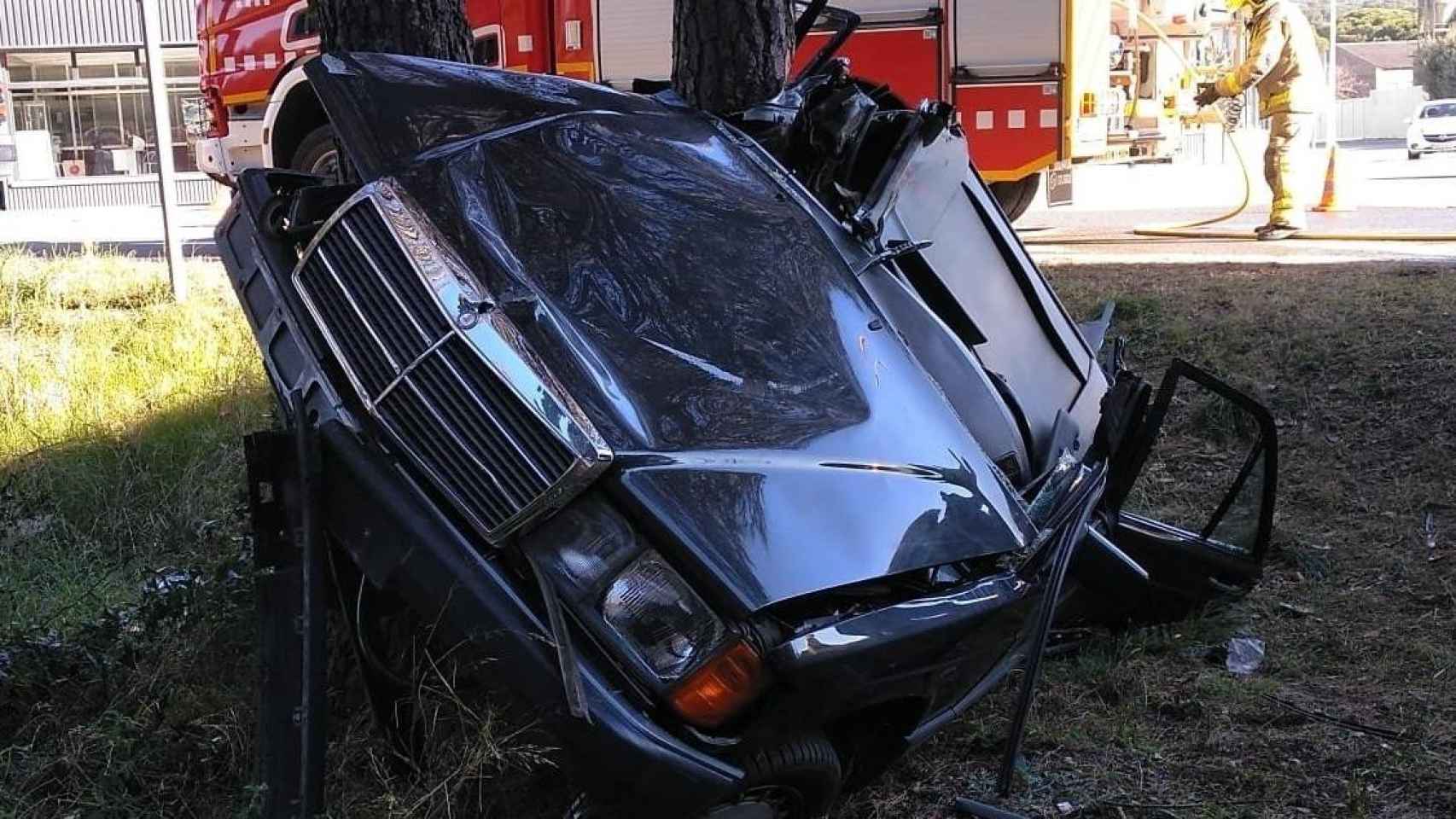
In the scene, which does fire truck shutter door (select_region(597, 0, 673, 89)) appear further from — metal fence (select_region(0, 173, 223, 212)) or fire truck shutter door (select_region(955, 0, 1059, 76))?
metal fence (select_region(0, 173, 223, 212))

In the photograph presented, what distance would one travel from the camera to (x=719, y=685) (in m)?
2.48

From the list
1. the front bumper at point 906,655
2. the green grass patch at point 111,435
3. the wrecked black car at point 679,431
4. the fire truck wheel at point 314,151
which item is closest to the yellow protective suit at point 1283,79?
the fire truck wheel at point 314,151

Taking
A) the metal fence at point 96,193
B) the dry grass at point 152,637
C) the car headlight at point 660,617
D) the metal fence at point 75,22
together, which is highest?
the metal fence at point 75,22

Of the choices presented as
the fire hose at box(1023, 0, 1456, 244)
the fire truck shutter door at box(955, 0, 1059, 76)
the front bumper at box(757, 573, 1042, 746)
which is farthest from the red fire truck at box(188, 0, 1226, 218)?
the front bumper at box(757, 573, 1042, 746)

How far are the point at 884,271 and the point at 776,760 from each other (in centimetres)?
140

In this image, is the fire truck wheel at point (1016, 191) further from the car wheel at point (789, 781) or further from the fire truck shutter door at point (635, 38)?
the car wheel at point (789, 781)

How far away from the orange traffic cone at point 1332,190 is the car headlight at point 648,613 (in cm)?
1254

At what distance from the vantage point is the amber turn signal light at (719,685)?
2.47 m

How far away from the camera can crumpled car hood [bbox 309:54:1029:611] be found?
104 inches

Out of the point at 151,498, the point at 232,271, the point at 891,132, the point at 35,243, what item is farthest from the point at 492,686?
the point at 35,243

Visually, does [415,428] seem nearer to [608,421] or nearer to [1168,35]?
[608,421]

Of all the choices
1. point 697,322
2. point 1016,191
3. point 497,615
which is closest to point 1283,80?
point 1016,191

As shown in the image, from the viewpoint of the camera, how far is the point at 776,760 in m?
2.62

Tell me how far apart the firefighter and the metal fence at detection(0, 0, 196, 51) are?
2057 cm
